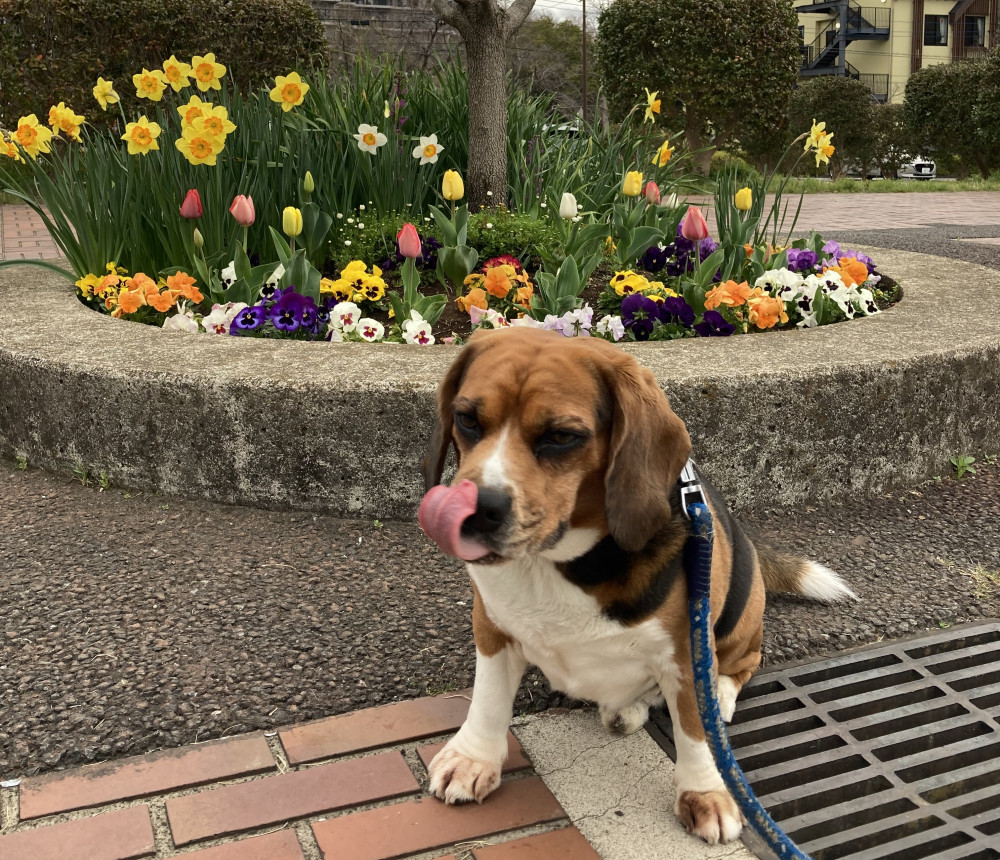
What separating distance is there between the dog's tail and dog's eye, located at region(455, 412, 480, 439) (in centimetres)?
124

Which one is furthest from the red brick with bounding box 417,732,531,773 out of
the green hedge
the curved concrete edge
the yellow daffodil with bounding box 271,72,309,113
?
the green hedge

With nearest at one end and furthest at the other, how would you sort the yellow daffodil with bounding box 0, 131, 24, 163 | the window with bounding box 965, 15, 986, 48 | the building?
the yellow daffodil with bounding box 0, 131, 24, 163 < the building < the window with bounding box 965, 15, 986, 48

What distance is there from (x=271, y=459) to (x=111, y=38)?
11.1 m

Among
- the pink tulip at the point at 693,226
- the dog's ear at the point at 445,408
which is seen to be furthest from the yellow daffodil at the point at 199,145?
the dog's ear at the point at 445,408

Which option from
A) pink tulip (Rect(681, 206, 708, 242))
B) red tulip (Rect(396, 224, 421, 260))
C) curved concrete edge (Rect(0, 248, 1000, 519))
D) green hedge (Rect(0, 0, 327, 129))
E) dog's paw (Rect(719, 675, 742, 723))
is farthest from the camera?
green hedge (Rect(0, 0, 327, 129))

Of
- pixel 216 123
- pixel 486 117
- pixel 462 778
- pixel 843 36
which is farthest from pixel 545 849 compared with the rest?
pixel 843 36

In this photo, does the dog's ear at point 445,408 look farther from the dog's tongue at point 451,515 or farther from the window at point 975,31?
the window at point 975,31

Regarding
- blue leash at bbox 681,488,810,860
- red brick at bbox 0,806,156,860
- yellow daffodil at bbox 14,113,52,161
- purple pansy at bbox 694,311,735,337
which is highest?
yellow daffodil at bbox 14,113,52,161

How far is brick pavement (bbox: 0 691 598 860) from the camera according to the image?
6.41ft

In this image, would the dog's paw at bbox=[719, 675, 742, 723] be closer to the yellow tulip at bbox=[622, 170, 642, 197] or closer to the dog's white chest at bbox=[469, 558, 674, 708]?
the dog's white chest at bbox=[469, 558, 674, 708]

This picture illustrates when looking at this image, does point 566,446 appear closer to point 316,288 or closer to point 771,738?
point 771,738

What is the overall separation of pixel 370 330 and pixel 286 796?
2.33 m

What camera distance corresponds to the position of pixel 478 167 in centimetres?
527

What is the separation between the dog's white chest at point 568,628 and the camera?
79.3 inches
